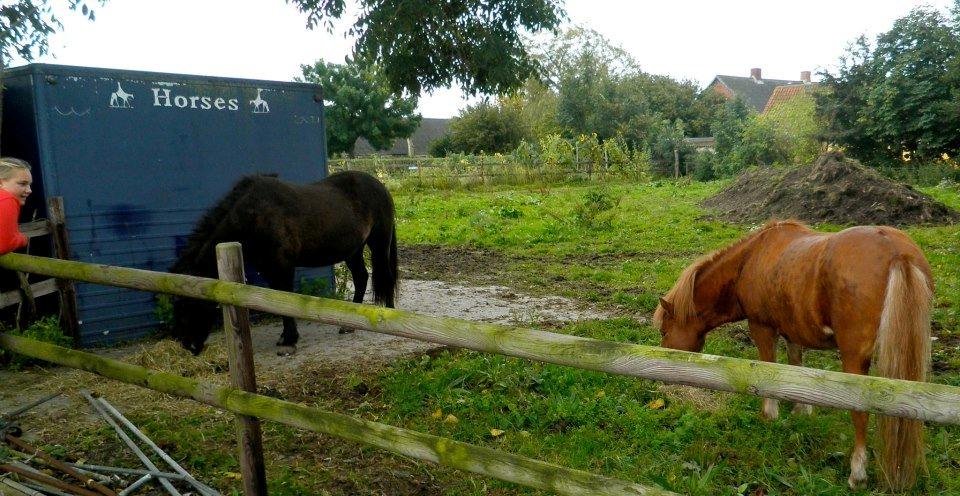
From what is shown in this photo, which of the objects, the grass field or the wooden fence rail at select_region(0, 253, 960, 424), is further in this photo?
the grass field

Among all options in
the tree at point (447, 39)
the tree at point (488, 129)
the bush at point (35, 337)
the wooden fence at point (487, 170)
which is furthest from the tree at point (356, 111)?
the bush at point (35, 337)

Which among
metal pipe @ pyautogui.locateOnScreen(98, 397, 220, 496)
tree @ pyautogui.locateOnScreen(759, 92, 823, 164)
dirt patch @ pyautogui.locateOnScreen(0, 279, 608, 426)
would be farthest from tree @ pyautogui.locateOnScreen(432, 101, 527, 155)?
metal pipe @ pyautogui.locateOnScreen(98, 397, 220, 496)

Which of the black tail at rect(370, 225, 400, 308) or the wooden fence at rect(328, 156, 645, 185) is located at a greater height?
the wooden fence at rect(328, 156, 645, 185)

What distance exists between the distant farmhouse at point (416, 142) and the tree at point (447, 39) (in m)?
48.0

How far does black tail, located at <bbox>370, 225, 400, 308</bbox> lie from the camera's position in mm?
7215

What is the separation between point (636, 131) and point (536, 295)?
3152 centimetres

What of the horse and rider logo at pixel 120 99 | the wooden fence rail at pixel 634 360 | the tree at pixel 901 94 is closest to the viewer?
the wooden fence rail at pixel 634 360

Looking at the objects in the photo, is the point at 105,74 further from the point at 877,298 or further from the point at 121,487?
the point at 877,298

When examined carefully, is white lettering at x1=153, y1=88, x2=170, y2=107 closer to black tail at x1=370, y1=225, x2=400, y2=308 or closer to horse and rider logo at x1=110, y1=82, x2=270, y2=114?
horse and rider logo at x1=110, y1=82, x2=270, y2=114

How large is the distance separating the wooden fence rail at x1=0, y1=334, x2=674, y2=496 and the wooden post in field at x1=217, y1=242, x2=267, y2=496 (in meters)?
0.09

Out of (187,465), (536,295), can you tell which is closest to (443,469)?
(187,465)

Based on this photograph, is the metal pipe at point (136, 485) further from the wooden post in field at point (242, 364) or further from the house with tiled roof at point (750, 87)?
the house with tiled roof at point (750, 87)

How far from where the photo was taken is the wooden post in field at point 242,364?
2.86 meters

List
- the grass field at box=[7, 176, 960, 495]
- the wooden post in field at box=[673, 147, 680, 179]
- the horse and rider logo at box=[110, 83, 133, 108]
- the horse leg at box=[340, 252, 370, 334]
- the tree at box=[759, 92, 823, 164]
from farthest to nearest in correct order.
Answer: the wooden post in field at box=[673, 147, 680, 179], the tree at box=[759, 92, 823, 164], the horse leg at box=[340, 252, 370, 334], the horse and rider logo at box=[110, 83, 133, 108], the grass field at box=[7, 176, 960, 495]
